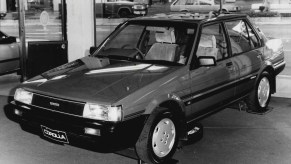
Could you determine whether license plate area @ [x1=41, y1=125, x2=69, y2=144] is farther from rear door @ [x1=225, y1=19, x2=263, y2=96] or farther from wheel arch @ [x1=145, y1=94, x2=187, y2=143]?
rear door @ [x1=225, y1=19, x2=263, y2=96]

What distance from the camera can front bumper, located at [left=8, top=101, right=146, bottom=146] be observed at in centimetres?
417

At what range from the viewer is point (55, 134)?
4469 mm

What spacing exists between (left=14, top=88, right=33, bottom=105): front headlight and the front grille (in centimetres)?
9

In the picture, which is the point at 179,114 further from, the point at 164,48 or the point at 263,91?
the point at 263,91

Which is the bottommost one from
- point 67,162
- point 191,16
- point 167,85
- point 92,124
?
point 67,162

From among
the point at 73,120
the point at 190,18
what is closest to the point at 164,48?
the point at 190,18

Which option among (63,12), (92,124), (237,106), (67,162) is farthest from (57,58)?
(92,124)

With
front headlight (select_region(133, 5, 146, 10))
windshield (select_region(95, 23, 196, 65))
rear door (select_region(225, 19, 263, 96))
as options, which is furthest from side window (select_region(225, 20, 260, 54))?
front headlight (select_region(133, 5, 146, 10))

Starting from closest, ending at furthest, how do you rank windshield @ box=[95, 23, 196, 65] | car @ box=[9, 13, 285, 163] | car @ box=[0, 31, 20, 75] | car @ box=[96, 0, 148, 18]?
car @ box=[9, 13, 285, 163]
windshield @ box=[95, 23, 196, 65]
car @ box=[0, 31, 20, 75]
car @ box=[96, 0, 148, 18]

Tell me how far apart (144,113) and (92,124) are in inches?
21.5

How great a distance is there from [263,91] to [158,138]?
2.89m

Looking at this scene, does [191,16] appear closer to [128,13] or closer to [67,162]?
[67,162]

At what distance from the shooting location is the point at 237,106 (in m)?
7.03

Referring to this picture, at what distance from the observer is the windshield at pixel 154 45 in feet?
17.5
